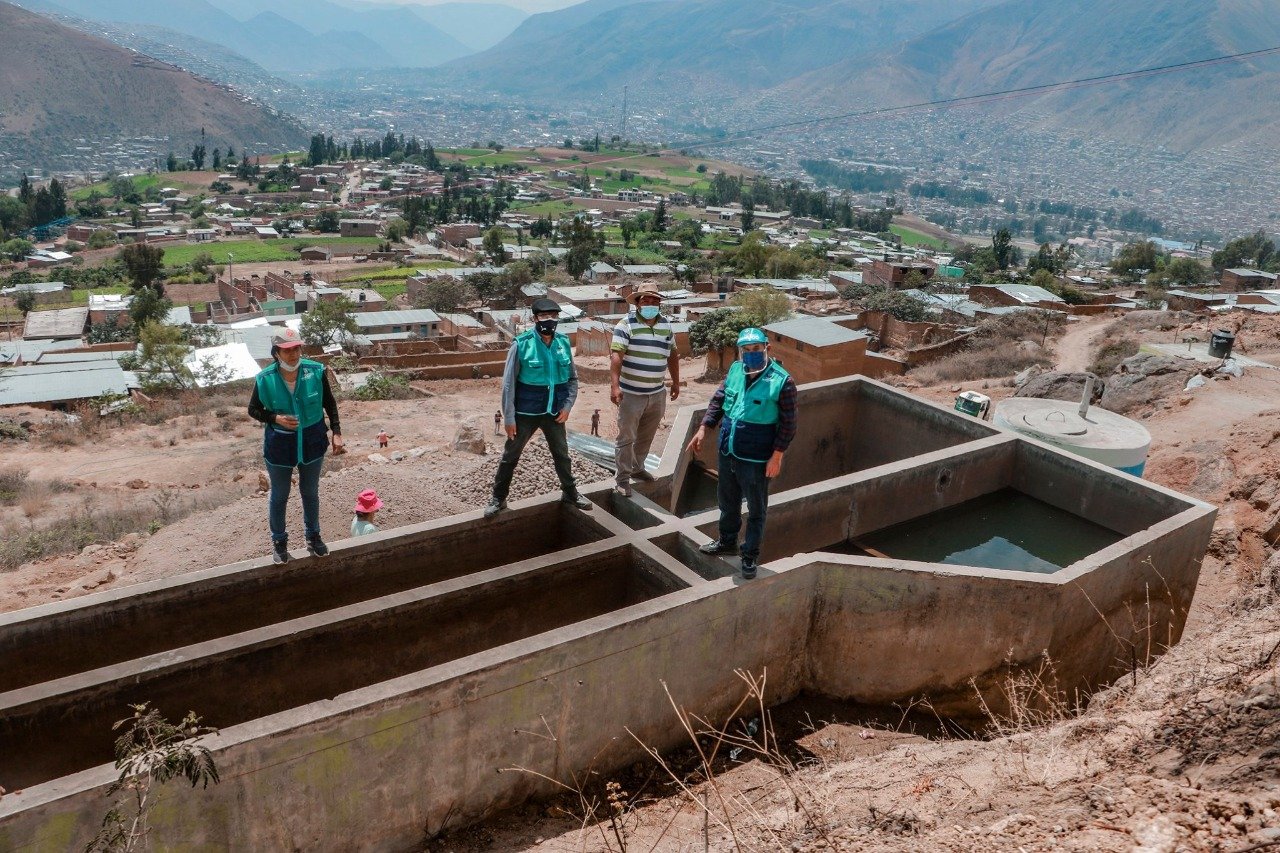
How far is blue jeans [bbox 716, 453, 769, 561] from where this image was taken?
5.19 metres

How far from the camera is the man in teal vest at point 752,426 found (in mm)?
4949

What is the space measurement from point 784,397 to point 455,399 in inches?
817

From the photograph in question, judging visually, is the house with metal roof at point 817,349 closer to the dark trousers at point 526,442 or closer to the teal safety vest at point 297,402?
the dark trousers at point 526,442

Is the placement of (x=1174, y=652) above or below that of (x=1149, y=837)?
below

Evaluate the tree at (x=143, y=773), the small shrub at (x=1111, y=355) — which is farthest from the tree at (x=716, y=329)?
the tree at (x=143, y=773)

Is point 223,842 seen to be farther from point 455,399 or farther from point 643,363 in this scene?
point 455,399

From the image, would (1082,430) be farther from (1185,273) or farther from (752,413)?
(1185,273)

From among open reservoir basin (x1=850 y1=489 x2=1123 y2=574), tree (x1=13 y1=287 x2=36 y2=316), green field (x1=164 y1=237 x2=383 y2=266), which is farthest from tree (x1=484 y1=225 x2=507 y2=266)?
open reservoir basin (x1=850 y1=489 x2=1123 y2=574)

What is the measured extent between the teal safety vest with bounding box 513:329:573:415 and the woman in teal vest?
3.83 feet

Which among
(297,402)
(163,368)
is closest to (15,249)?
(163,368)

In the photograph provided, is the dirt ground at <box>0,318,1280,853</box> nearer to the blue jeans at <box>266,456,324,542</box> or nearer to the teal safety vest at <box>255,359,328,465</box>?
the blue jeans at <box>266,456,324,542</box>

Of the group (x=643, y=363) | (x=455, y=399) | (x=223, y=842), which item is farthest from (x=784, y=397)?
(x=455, y=399)

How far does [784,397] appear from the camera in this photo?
4934 millimetres

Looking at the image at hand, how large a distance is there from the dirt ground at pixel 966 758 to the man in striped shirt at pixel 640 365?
218 centimetres
